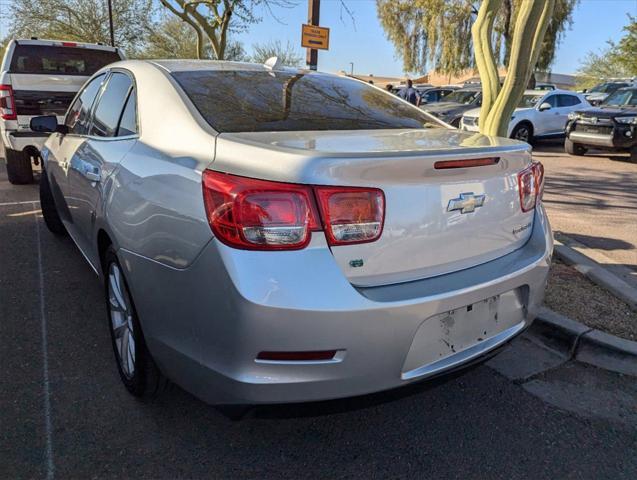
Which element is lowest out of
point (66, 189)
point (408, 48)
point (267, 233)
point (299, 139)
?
point (66, 189)

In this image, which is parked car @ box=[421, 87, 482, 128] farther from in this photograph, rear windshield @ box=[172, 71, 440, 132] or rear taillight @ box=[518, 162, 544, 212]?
rear taillight @ box=[518, 162, 544, 212]

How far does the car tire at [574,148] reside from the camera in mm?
12719

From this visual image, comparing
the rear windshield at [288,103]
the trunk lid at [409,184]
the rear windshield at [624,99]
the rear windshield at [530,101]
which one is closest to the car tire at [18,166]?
the rear windshield at [288,103]

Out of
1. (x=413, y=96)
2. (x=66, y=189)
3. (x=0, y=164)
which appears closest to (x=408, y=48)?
(x=413, y=96)

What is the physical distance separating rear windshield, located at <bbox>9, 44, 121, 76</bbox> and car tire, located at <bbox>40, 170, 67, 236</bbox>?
3.43 m

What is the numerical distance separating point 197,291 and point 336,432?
3.36 feet

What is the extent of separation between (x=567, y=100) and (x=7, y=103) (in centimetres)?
1403

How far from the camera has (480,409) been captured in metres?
2.67

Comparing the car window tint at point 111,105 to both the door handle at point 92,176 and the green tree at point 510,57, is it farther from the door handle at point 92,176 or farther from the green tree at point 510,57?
the green tree at point 510,57

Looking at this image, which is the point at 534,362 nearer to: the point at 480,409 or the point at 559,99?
the point at 480,409

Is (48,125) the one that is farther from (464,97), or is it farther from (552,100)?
(464,97)

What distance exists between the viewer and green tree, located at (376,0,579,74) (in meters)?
25.3

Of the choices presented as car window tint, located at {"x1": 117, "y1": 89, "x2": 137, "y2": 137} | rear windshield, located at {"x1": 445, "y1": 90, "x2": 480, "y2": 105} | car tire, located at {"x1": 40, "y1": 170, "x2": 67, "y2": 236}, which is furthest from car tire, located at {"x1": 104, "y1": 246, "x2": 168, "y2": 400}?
rear windshield, located at {"x1": 445, "y1": 90, "x2": 480, "y2": 105}

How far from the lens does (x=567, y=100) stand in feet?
50.1
